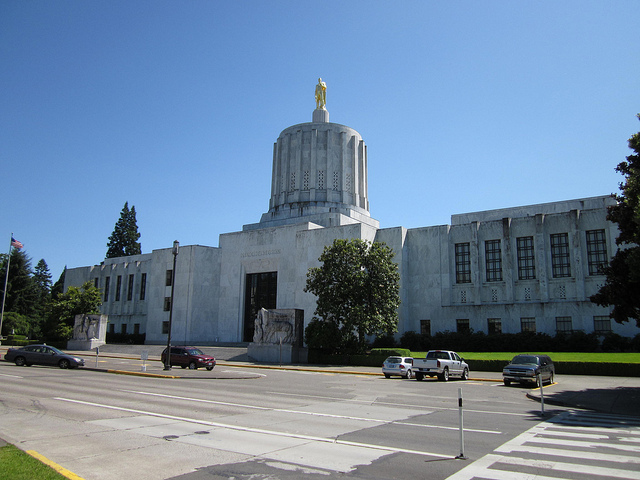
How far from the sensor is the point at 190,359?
31297 mm

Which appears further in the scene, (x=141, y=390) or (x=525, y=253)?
(x=525, y=253)

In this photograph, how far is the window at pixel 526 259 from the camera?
41.2m

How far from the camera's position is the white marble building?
39500 millimetres

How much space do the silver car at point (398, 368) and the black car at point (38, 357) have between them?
18.0 meters

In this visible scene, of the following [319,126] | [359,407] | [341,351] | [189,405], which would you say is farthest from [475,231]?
[189,405]

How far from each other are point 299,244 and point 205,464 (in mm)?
41628

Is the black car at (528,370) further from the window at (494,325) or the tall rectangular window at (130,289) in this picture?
the tall rectangular window at (130,289)

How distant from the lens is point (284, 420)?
11.9m

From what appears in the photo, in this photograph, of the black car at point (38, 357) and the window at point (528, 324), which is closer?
the black car at point (38, 357)

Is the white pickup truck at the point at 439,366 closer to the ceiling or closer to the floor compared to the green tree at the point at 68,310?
closer to the floor

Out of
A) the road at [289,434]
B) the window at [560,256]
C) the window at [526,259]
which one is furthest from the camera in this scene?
the window at [526,259]

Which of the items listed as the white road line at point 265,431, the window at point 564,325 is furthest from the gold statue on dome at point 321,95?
the white road line at point 265,431

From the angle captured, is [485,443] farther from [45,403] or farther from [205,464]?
[45,403]

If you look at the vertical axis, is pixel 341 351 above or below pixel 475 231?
below
